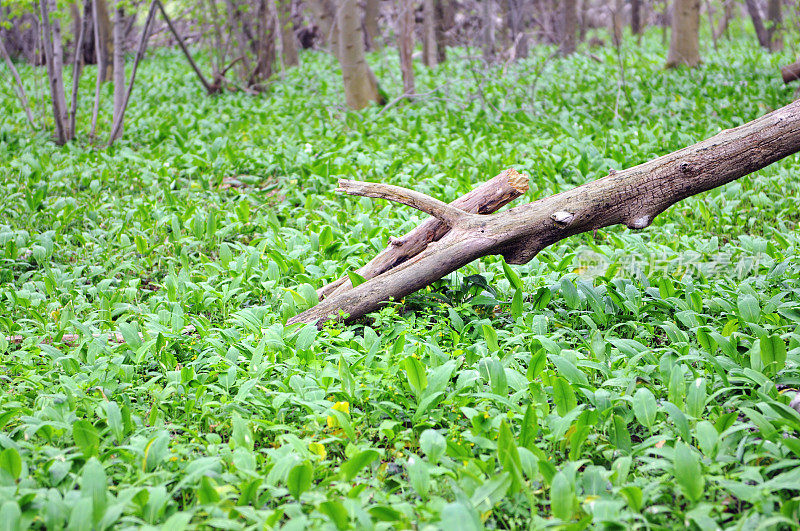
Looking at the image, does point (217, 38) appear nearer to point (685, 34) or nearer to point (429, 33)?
point (429, 33)

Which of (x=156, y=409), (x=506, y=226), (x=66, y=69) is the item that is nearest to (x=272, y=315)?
(x=156, y=409)

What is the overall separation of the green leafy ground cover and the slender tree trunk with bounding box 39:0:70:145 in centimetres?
81

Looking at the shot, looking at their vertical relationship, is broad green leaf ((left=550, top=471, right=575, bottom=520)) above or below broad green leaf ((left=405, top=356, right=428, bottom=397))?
below

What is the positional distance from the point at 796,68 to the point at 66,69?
1388 centimetres

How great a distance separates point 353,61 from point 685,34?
5.92m

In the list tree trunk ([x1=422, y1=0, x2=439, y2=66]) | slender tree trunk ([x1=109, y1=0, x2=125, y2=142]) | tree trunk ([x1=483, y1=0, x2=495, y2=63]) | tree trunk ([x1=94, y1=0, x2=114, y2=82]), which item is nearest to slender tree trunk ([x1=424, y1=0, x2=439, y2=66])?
tree trunk ([x1=422, y1=0, x2=439, y2=66])

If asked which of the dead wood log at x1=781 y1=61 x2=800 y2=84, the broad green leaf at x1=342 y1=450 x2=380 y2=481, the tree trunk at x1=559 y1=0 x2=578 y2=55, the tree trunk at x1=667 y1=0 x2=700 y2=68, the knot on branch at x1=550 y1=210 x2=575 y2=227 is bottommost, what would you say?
the broad green leaf at x1=342 y1=450 x2=380 y2=481

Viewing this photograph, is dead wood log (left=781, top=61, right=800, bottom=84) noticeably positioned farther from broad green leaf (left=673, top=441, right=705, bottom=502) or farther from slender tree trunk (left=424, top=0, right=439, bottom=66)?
broad green leaf (left=673, top=441, right=705, bottom=502)

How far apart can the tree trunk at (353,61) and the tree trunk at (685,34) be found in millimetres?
5401

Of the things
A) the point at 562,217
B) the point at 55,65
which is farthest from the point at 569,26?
the point at 562,217

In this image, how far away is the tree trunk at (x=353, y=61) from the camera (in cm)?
862

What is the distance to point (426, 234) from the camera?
3902 mm

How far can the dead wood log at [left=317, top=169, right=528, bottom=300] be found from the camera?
3859 millimetres

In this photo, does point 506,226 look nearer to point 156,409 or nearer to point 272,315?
point 272,315
